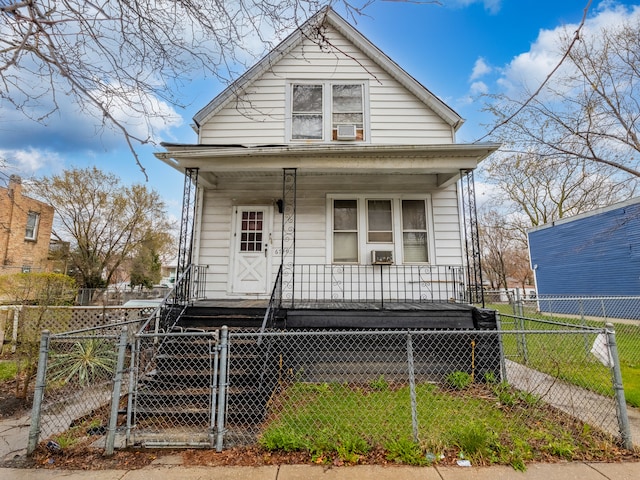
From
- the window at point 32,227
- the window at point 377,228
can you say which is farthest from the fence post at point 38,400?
the window at point 32,227

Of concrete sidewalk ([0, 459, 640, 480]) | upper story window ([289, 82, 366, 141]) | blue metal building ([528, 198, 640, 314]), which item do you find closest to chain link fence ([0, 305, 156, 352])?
concrete sidewalk ([0, 459, 640, 480])

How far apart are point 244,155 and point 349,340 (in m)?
3.96

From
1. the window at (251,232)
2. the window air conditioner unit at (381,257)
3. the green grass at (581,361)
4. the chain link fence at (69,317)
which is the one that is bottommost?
the green grass at (581,361)

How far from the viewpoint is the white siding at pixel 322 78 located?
7676 mm

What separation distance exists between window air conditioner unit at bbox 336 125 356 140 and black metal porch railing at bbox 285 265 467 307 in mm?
3118

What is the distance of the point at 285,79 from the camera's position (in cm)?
794

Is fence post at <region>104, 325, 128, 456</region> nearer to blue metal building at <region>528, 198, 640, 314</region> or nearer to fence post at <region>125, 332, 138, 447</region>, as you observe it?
fence post at <region>125, 332, 138, 447</region>

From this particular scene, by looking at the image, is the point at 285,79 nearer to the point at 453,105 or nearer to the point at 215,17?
the point at 453,105

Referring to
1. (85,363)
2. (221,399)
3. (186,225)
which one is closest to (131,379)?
(221,399)

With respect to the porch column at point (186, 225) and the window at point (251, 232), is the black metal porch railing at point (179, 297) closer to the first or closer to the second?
the porch column at point (186, 225)

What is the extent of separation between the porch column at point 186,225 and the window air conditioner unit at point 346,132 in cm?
346

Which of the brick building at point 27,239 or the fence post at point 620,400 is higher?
the brick building at point 27,239

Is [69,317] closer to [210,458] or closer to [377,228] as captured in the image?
[210,458]

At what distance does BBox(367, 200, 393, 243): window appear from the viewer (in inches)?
290
